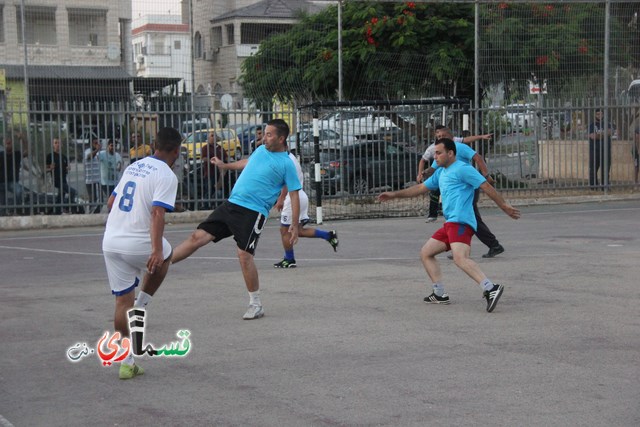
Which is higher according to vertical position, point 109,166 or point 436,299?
point 109,166

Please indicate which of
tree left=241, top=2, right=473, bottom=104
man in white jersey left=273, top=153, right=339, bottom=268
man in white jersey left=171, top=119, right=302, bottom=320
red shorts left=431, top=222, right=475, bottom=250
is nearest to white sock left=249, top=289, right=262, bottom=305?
man in white jersey left=171, top=119, right=302, bottom=320

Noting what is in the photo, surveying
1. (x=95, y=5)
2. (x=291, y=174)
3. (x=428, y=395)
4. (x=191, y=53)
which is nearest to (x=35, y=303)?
(x=291, y=174)

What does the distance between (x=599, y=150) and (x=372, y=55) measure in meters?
5.74

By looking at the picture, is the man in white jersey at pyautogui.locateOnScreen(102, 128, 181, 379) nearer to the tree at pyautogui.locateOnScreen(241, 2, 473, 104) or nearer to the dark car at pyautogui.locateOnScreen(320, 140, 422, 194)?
the dark car at pyautogui.locateOnScreen(320, 140, 422, 194)

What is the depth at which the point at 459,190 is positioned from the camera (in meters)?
10.1

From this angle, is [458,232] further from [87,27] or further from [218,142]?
[87,27]

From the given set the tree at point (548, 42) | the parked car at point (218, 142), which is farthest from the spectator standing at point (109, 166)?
the tree at point (548, 42)

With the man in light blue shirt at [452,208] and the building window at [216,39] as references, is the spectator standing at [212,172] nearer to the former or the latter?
the building window at [216,39]

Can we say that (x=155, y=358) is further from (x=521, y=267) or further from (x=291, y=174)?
(x=521, y=267)

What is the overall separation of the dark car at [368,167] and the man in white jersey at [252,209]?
10.5 m

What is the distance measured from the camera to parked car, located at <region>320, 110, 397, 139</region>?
66.7ft

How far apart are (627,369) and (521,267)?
17.6ft

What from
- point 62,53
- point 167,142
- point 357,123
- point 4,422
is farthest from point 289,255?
point 62,53

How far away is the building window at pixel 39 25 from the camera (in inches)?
812
